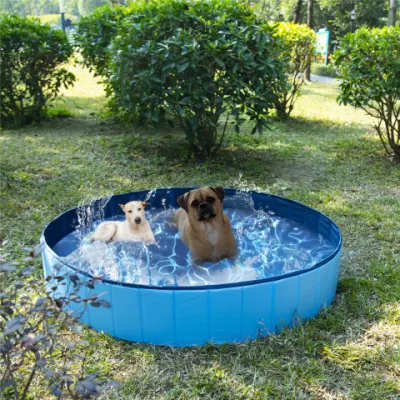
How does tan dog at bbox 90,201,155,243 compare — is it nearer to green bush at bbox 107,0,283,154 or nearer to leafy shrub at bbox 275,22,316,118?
green bush at bbox 107,0,283,154

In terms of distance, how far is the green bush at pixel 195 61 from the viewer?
23.7 ft

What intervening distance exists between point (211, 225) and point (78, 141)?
20.6 ft

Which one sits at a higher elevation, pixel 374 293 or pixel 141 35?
pixel 141 35

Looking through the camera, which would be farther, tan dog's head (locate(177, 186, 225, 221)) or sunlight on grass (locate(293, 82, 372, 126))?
sunlight on grass (locate(293, 82, 372, 126))

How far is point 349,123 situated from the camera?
12211 millimetres

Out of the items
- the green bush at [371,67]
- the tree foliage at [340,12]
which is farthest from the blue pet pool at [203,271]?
the tree foliage at [340,12]

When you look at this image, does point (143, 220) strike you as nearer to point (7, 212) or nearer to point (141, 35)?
point (7, 212)

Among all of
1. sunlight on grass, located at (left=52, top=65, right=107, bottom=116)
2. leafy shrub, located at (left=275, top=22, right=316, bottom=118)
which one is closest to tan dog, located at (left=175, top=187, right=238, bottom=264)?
sunlight on grass, located at (left=52, top=65, right=107, bottom=116)

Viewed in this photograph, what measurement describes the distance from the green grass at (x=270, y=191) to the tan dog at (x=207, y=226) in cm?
110

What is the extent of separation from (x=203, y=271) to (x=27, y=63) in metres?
8.40

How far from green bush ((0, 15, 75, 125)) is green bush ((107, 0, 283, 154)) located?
147 inches

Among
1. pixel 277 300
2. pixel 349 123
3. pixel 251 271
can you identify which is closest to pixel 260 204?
pixel 251 271

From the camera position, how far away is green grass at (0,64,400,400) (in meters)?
3.19

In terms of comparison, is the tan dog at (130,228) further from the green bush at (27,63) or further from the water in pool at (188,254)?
the green bush at (27,63)
